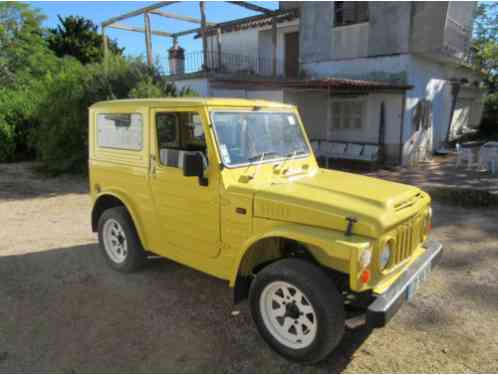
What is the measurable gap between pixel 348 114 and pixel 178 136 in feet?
35.9

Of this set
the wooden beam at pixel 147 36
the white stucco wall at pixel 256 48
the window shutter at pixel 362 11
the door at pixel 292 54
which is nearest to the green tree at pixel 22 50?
the wooden beam at pixel 147 36

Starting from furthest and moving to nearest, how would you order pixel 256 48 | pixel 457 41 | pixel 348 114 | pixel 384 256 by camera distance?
pixel 256 48, pixel 457 41, pixel 348 114, pixel 384 256

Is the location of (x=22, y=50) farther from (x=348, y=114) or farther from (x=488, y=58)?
(x=488, y=58)

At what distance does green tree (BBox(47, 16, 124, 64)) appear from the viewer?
76.9 feet

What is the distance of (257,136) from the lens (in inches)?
139

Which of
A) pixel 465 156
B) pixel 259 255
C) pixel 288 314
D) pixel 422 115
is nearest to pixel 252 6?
pixel 422 115

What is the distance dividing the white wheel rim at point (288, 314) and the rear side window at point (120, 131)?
203 cm

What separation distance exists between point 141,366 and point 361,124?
12179 mm

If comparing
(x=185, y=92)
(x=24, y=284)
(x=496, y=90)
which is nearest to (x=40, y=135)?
(x=185, y=92)

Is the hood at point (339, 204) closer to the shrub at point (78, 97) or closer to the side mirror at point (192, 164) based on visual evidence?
the side mirror at point (192, 164)

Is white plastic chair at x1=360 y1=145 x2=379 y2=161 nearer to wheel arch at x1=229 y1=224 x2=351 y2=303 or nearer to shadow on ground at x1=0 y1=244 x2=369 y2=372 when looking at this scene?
shadow on ground at x1=0 y1=244 x2=369 y2=372

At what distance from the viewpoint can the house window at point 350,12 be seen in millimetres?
13123

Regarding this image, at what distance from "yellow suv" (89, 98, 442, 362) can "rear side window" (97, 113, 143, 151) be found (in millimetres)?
19

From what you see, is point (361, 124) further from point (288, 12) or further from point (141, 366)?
point (141, 366)
